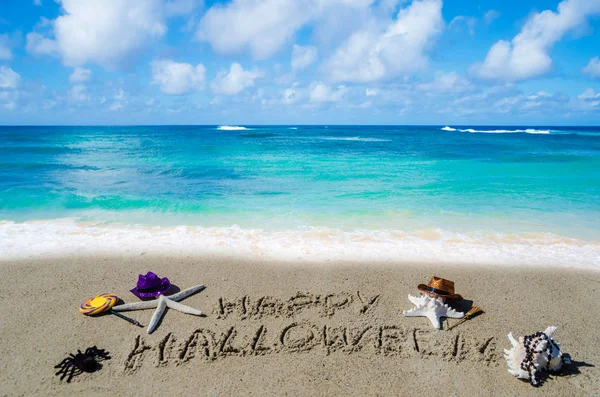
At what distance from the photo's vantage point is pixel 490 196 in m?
13.6

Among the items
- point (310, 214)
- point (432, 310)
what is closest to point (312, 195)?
point (310, 214)

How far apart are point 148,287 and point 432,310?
4301mm

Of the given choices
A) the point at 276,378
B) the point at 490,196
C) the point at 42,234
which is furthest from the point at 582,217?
the point at 42,234

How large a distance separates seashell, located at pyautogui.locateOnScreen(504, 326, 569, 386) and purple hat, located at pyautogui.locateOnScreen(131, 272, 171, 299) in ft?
16.3

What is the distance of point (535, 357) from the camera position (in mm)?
4066

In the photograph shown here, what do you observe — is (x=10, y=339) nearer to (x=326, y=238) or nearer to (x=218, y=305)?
(x=218, y=305)

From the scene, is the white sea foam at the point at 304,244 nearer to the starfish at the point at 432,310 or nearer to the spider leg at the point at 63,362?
the starfish at the point at 432,310

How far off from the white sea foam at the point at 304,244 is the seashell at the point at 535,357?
117 inches

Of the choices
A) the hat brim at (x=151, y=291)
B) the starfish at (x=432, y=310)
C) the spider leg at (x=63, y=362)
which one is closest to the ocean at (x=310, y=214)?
the hat brim at (x=151, y=291)

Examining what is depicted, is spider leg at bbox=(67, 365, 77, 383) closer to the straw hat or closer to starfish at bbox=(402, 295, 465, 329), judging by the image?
starfish at bbox=(402, 295, 465, 329)

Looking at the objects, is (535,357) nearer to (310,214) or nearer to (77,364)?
(77,364)

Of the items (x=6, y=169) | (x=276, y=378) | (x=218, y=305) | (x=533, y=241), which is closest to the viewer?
(x=276, y=378)

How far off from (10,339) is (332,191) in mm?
11164

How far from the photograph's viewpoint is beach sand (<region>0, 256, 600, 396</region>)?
13.5 ft
